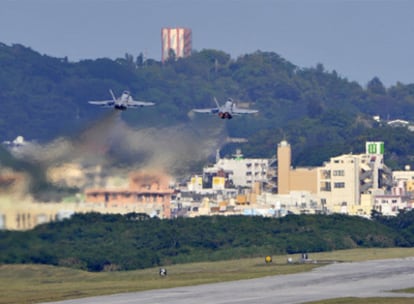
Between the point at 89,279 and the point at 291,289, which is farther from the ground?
the point at 89,279

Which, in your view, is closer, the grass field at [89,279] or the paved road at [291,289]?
the paved road at [291,289]

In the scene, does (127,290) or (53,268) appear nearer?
(127,290)

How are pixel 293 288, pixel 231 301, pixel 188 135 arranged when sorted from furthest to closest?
pixel 188 135
pixel 293 288
pixel 231 301

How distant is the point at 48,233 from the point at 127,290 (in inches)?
628

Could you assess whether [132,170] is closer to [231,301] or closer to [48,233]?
[48,233]

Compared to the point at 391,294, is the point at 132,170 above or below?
above

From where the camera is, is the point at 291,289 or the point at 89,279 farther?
the point at 89,279

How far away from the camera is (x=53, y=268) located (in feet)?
641

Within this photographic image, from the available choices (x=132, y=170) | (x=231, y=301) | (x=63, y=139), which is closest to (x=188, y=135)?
(x=132, y=170)

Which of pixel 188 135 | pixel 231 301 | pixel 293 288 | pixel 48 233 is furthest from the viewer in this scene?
pixel 188 135

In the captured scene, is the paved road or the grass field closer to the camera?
the paved road

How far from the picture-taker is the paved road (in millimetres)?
156875

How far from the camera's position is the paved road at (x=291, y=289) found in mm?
156875

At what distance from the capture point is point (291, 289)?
166250mm
